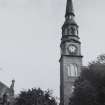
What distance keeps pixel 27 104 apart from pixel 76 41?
2066cm

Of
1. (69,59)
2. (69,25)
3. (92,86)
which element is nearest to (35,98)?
(92,86)

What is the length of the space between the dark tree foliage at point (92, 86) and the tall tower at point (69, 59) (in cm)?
1301

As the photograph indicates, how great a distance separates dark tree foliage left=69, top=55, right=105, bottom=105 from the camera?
40.3 meters

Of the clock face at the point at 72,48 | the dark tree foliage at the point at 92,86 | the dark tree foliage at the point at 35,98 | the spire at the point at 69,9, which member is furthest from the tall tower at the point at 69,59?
the dark tree foliage at the point at 92,86

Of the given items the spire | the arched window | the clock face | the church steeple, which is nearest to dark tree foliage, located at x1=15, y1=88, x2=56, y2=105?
the arched window

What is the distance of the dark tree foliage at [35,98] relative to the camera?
157 ft

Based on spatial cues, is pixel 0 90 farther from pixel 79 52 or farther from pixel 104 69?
pixel 104 69

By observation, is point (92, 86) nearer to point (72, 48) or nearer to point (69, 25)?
point (72, 48)

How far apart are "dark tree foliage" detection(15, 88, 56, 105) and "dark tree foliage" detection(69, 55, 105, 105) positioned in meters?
5.37

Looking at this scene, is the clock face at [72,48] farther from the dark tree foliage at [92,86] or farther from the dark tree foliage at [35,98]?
the dark tree foliage at [92,86]

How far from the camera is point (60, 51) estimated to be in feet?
209

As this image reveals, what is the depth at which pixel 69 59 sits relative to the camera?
60.2 meters

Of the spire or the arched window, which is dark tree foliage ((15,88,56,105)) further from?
the spire

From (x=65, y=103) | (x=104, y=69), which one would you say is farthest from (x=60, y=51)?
(x=104, y=69)
